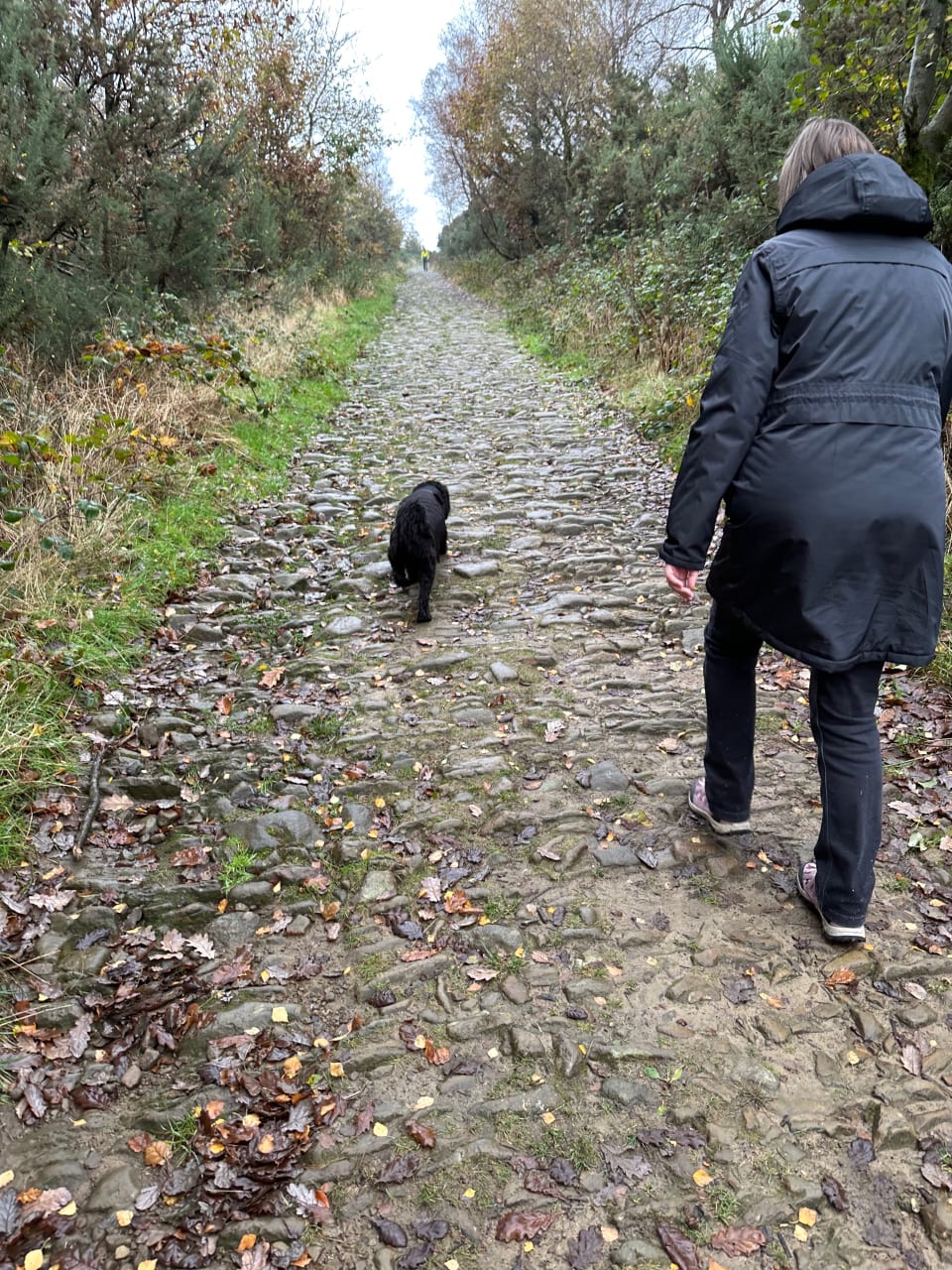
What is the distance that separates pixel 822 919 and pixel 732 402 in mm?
1960

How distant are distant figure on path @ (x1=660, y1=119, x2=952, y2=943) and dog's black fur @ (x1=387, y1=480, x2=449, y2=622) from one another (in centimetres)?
310

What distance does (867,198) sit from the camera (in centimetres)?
244

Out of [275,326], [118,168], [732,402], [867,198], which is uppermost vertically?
[118,168]

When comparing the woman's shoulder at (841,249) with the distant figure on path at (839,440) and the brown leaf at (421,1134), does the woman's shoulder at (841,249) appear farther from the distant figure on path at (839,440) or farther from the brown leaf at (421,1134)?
the brown leaf at (421,1134)

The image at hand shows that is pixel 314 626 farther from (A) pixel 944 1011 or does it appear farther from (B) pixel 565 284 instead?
(B) pixel 565 284

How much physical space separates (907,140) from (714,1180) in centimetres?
776

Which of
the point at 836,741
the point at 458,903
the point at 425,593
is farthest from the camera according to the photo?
the point at 425,593

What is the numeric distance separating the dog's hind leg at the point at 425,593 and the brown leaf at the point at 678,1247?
400 cm

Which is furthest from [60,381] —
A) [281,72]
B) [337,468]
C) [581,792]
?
[281,72]

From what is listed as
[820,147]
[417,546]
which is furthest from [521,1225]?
[417,546]

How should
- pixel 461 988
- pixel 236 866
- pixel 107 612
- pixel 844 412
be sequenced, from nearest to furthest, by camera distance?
1. pixel 844 412
2. pixel 461 988
3. pixel 236 866
4. pixel 107 612

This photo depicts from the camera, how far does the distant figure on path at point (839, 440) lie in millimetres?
2469

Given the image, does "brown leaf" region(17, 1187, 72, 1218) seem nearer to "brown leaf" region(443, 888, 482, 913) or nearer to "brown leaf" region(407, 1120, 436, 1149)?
"brown leaf" region(407, 1120, 436, 1149)

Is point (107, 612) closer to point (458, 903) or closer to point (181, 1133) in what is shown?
point (458, 903)
